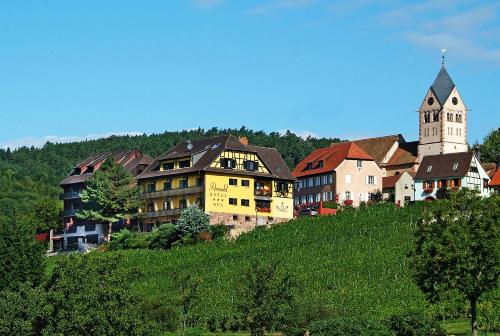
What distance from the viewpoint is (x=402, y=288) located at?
83.0 meters

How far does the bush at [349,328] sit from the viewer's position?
62.6m

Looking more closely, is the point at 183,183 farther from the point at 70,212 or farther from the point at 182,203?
the point at 70,212

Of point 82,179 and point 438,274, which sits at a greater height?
point 82,179

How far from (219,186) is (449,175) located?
2303 cm

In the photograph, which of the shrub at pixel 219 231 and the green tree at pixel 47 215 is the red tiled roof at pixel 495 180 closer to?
the shrub at pixel 219 231

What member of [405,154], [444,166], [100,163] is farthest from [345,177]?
[100,163]

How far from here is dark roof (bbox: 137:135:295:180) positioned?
12044 cm

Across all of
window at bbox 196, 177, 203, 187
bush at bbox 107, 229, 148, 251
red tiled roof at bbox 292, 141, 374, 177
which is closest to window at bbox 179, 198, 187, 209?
window at bbox 196, 177, 203, 187

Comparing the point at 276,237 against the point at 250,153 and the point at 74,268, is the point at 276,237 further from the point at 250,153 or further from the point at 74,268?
the point at 74,268

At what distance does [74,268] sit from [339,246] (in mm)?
36599

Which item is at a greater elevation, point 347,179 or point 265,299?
point 347,179

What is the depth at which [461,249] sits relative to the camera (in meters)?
62.7

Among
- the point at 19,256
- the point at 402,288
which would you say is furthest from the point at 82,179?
the point at 402,288

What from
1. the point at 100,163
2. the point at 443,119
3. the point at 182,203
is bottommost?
the point at 182,203
